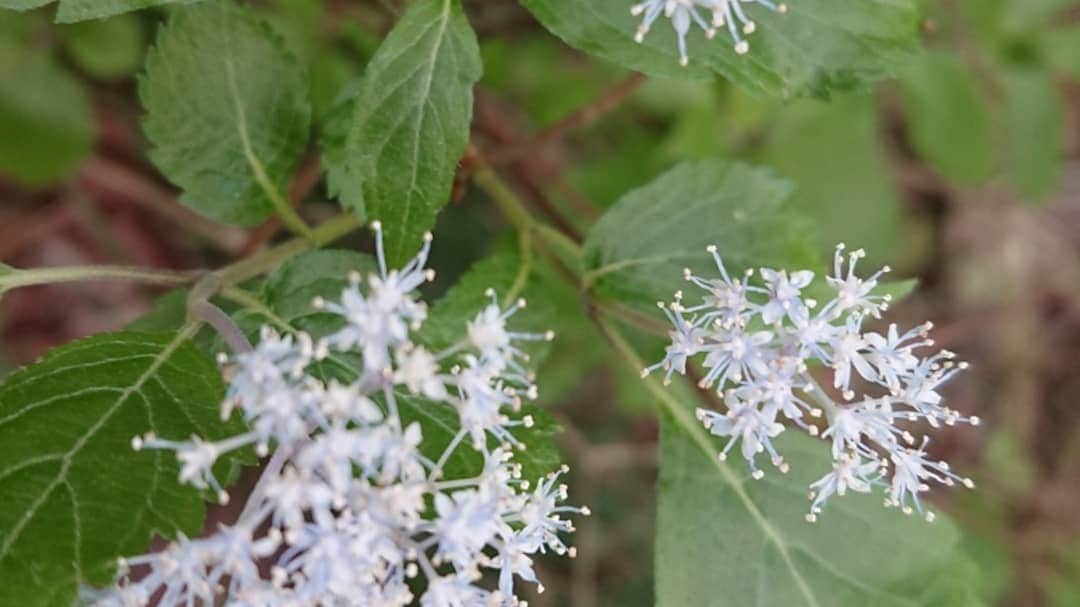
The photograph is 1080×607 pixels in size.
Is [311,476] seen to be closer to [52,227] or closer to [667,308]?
[667,308]

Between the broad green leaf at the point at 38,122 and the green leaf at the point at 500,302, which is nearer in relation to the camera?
the green leaf at the point at 500,302

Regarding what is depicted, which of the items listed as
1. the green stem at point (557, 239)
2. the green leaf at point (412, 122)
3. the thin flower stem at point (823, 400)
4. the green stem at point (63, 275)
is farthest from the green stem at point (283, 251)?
the thin flower stem at point (823, 400)

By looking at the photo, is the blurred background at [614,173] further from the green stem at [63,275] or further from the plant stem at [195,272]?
the green stem at [63,275]

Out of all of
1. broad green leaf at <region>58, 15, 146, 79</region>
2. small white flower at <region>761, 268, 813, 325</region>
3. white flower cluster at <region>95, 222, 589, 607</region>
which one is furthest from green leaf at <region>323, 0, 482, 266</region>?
broad green leaf at <region>58, 15, 146, 79</region>

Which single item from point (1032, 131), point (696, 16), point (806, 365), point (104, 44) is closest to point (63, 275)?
point (696, 16)

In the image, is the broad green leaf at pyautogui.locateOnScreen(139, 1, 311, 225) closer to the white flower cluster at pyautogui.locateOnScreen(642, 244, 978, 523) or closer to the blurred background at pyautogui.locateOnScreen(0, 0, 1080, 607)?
the blurred background at pyautogui.locateOnScreen(0, 0, 1080, 607)
